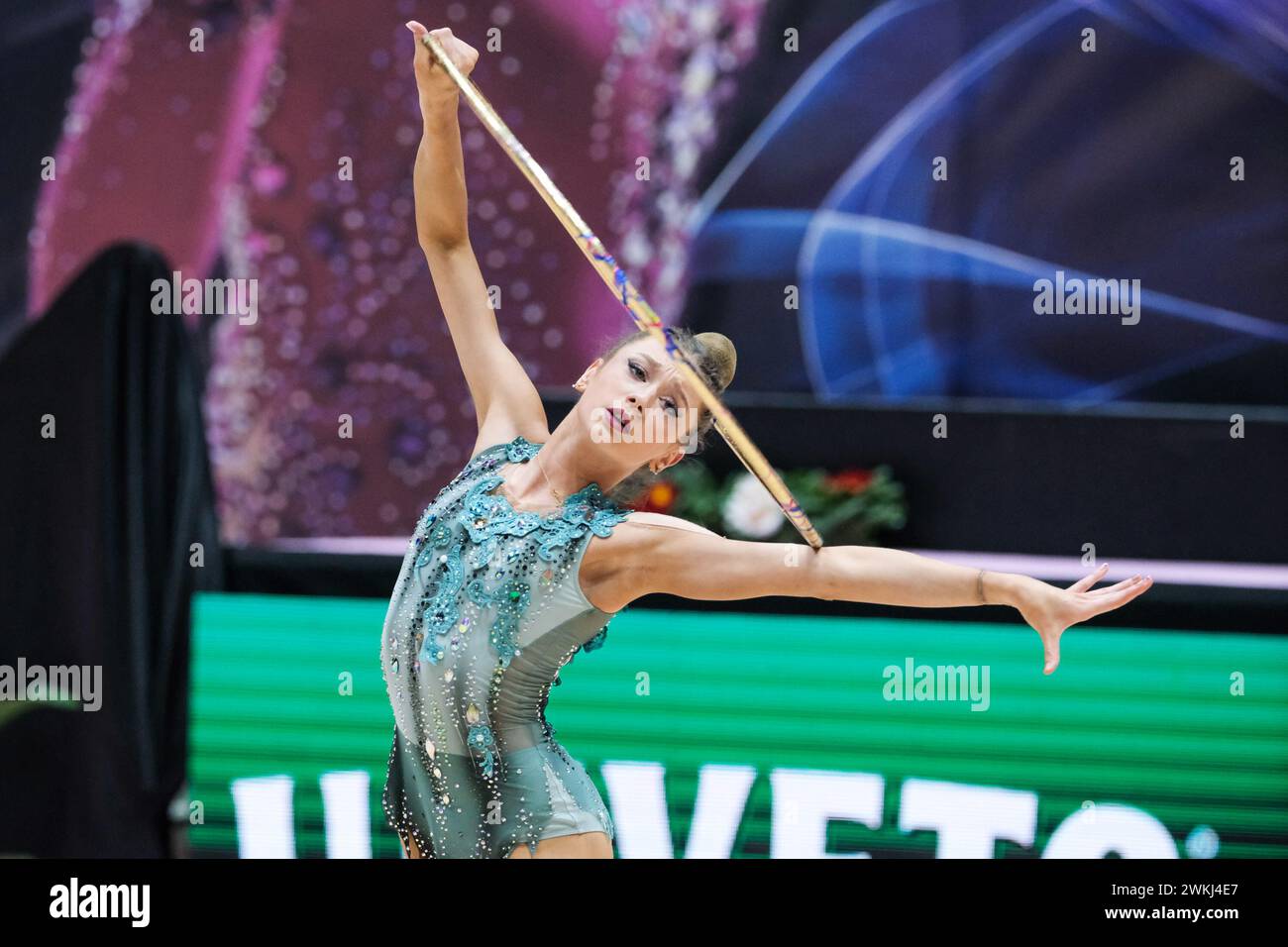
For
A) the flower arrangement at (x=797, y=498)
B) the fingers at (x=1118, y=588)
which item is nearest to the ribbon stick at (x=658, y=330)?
the fingers at (x=1118, y=588)

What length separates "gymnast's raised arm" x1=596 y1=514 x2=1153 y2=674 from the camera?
279cm

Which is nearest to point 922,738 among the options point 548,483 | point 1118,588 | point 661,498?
point 661,498

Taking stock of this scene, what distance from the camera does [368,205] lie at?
529 centimetres

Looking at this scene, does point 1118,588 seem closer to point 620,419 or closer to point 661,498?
point 620,419

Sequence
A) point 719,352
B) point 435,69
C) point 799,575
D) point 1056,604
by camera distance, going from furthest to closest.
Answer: point 435,69 < point 719,352 < point 799,575 < point 1056,604

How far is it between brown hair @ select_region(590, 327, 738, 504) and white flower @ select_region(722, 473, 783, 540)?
5.62ft

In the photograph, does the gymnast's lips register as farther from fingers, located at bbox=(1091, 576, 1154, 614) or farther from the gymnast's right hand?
fingers, located at bbox=(1091, 576, 1154, 614)

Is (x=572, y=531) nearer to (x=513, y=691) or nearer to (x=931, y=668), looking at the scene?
(x=513, y=691)

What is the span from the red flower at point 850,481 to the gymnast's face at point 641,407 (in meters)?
1.96

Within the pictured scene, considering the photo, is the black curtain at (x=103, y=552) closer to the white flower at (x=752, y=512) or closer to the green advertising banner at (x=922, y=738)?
the green advertising banner at (x=922, y=738)

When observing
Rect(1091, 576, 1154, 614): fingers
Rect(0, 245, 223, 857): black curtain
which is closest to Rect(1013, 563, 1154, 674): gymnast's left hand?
Rect(1091, 576, 1154, 614): fingers

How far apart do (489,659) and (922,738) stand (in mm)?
2039

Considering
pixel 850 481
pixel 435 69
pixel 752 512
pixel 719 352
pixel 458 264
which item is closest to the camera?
pixel 719 352

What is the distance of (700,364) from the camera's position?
303cm
